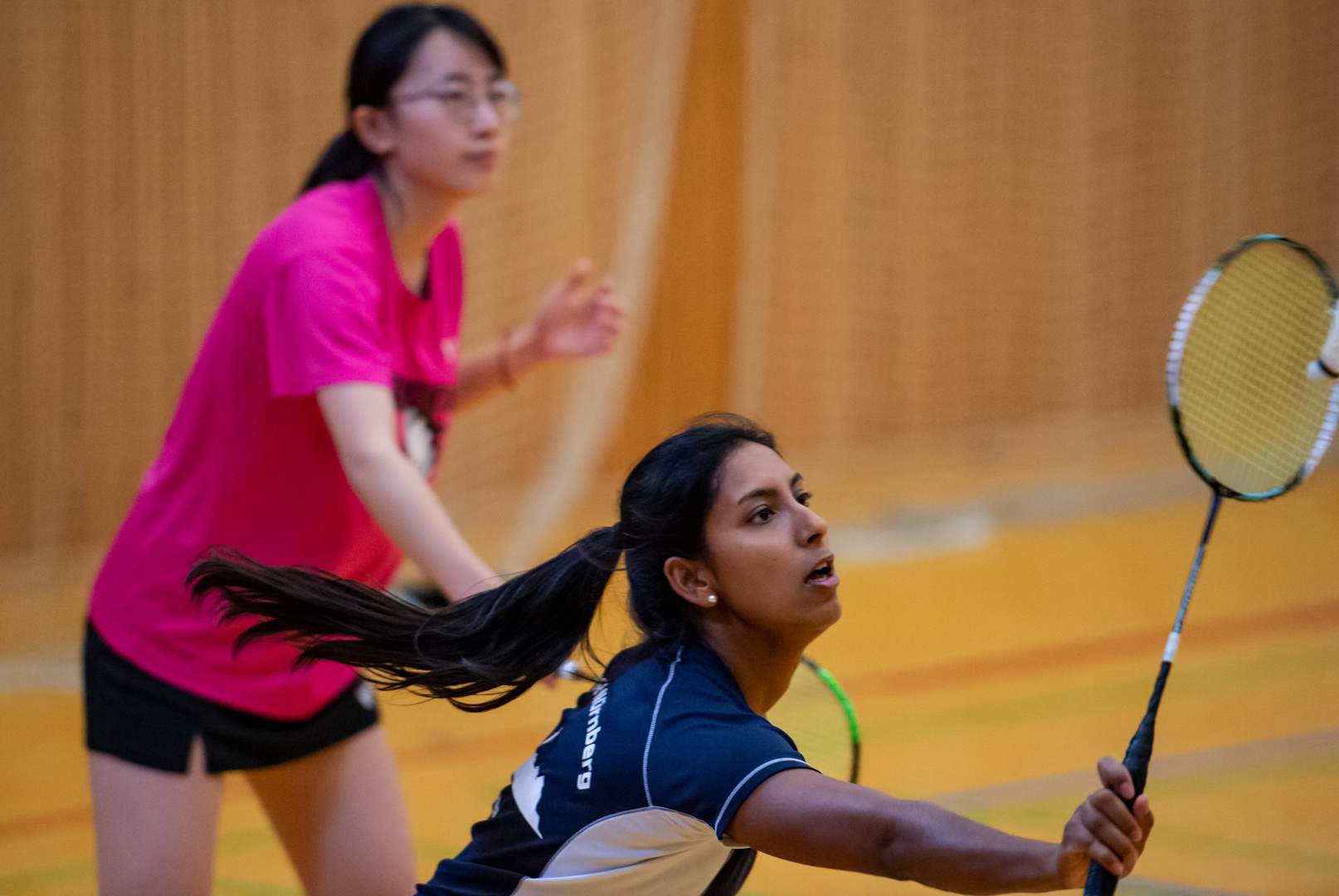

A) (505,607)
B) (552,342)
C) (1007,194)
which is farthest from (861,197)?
(505,607)

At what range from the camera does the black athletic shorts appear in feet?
7.97

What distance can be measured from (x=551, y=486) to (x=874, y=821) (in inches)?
228

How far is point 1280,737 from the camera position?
4.04m

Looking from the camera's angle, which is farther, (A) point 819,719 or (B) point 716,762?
(A) point 819,719

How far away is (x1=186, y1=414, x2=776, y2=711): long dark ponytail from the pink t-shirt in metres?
0.36

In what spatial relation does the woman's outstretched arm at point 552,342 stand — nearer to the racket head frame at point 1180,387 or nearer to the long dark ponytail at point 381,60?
the long dark ponytail at point 381,60

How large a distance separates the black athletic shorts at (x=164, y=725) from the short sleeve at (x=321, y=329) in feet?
1.69

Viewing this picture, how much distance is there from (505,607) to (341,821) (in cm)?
76

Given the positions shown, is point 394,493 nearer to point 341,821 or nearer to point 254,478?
point 254,478

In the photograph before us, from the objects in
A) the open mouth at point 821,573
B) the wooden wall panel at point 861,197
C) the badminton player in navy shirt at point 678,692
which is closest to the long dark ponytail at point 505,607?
the badminton player in navy shirt at point 678,692

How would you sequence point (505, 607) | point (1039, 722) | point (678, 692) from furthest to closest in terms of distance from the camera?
1. point (1039, 722)
2. point (505, 607)
3. point (678, 692)

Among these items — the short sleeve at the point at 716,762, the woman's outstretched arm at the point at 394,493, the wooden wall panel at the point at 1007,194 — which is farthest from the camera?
the wooden wall panel at the point at 1007,194

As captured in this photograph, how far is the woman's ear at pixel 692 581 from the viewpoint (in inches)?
74.7

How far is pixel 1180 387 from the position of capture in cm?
207
